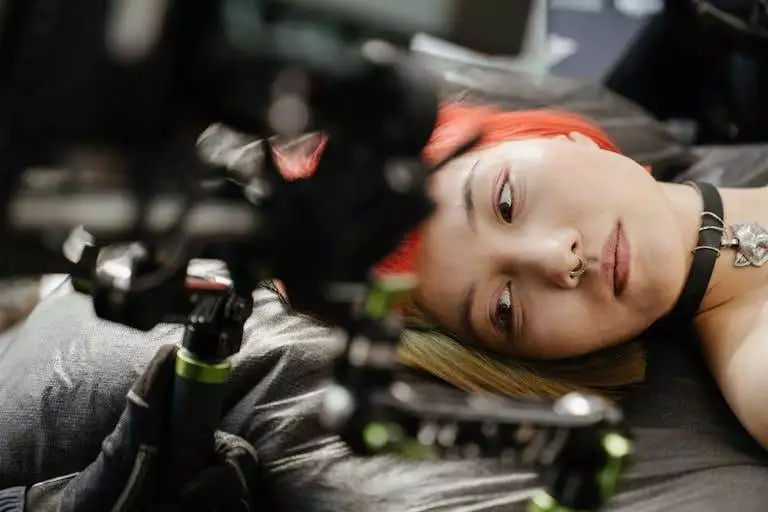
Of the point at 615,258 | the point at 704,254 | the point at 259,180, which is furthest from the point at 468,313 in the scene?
the point at 259,180

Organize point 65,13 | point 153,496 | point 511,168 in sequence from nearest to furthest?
point 65,13
point 153,496
point 511,168

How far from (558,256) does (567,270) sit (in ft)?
0.06

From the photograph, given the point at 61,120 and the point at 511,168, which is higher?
the point at 61,120

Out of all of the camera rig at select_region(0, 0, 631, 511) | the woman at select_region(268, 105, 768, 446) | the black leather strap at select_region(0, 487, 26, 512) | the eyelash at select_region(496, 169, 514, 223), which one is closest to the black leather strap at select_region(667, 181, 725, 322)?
the woman at select_region(268, 105, 768, 446)

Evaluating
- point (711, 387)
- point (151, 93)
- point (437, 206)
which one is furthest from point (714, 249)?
point (151, 93)

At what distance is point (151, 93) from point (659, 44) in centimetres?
140

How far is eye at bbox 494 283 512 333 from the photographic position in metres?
0.84

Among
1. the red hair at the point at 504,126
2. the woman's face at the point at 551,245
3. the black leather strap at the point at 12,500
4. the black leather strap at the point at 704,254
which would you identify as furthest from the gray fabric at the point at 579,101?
the black leather strap at the point at 12,500

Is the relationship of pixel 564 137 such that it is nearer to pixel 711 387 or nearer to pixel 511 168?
pixel 511 168

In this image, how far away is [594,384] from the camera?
94cm

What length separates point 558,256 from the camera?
0.78 meters

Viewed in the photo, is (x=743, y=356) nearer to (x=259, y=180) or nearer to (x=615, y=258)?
(x=615, y=258)

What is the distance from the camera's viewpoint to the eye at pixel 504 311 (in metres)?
0.84

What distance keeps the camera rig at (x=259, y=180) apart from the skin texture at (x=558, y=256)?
1.05 feet
